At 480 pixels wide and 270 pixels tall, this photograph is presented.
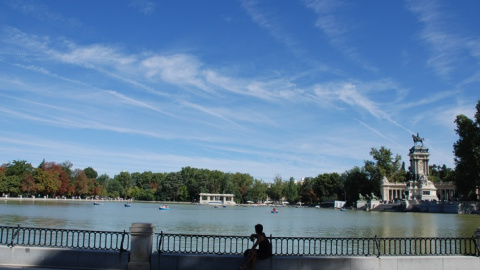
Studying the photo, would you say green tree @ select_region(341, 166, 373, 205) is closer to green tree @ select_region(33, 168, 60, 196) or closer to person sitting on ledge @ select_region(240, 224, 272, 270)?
green tree @ select_region(33, 168, 60, 196)

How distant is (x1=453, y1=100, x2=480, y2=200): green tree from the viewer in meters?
78.0

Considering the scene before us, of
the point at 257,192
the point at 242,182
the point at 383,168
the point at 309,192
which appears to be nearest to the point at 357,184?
the point at 383,168

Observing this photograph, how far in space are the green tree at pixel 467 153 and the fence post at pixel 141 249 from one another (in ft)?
251

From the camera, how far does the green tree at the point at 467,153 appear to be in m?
78.0

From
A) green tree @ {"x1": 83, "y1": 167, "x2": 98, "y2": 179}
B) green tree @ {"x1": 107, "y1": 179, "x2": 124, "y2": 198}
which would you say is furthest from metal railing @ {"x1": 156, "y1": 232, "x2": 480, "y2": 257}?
green tree @ {"x1": 83, "y1": 167, "x2": 98, "y2": 179}

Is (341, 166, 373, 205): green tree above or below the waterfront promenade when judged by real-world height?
above

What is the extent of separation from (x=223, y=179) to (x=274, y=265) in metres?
160

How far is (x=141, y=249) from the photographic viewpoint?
13.2m

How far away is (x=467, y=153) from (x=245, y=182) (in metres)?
111

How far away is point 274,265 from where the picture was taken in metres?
13.1

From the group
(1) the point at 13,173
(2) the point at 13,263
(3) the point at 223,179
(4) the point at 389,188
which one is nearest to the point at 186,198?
(3) the point at 223,179

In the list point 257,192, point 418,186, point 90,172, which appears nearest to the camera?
point 418,186

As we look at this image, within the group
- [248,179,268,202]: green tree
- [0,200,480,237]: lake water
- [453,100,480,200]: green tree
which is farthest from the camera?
[248,179,268,202]: green tree

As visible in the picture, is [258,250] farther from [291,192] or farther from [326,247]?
[291,192]
